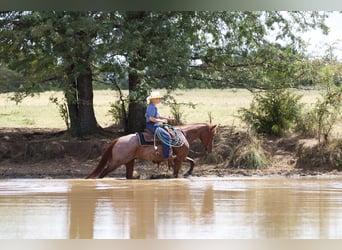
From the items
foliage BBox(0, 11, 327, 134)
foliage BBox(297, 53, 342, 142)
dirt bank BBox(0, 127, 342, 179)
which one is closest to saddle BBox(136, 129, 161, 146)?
dirt bank BBox(0, 127, 342, 179)

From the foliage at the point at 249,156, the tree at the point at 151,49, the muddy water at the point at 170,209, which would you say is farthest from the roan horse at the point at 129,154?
the tree at the point at 151,49

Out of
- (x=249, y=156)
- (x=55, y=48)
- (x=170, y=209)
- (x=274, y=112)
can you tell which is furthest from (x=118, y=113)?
(x=170, y=209)

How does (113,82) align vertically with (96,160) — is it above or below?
above

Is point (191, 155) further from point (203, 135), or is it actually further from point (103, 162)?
point (103, 162)

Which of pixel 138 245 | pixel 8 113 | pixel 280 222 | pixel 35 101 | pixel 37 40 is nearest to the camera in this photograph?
pixel 138 245

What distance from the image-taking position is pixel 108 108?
17047mm

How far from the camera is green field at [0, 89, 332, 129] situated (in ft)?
48.8

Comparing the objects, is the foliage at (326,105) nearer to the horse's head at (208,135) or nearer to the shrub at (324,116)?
the shrub at (324,116)

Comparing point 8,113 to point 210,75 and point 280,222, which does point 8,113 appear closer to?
point 210,75

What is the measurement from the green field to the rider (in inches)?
90.0

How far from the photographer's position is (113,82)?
506 inches

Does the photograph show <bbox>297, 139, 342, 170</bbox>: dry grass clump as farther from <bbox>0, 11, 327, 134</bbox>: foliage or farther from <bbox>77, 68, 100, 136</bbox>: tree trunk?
<bbox>77, 68, 100, 136</bbox>: tree trunk

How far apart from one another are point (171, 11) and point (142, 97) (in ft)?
3.91

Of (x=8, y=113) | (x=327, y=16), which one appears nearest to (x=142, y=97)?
(x=327, y=16)
